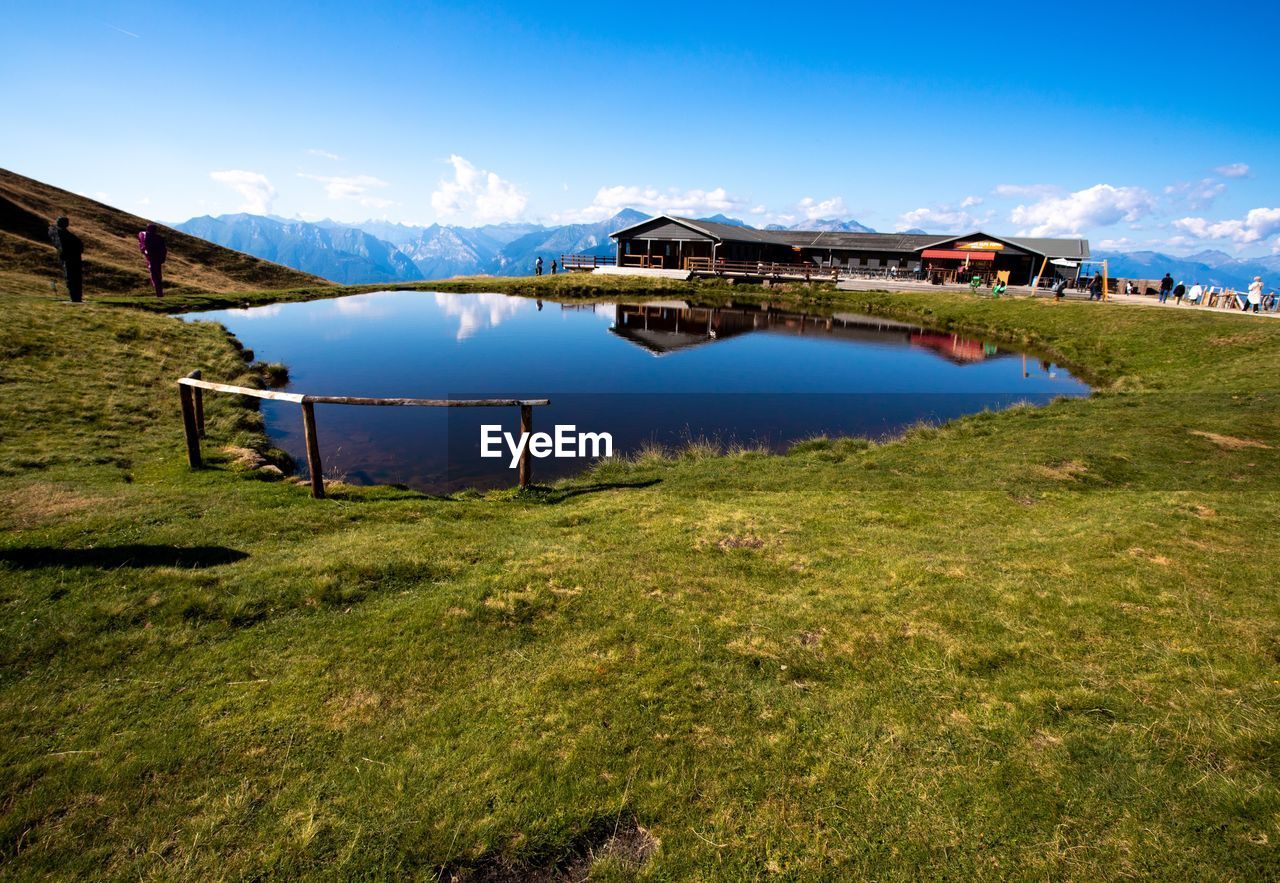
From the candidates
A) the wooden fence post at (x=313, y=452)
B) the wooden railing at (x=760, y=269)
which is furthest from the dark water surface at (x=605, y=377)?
the wooden railing at (x=760, y=269)

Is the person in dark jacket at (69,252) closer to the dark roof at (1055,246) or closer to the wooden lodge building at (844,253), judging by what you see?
the wooden lodge building at (844,253)

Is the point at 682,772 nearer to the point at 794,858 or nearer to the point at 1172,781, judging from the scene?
the point at 794,858

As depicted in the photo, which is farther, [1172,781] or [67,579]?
[67,579]

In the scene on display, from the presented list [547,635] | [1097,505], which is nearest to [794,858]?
[547,635]

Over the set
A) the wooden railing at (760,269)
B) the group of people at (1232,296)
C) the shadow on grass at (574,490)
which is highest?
the wooden railing at (760,269)

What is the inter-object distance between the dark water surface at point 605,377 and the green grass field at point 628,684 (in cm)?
699

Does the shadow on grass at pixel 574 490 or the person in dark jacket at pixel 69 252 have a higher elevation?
the person in dark jacket at pixel 69 252

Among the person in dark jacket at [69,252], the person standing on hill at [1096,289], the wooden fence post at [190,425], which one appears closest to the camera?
the wooden fence post at [190,425]

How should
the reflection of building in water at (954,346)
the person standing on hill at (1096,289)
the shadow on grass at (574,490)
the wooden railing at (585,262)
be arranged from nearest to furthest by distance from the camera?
the shadow on grass at (574,490) < the reflection of building in water at (954,346) < the person standing on hill at (1096,289) < the wooden railing at (585,262)

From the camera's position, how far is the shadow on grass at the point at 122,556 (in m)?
7.03

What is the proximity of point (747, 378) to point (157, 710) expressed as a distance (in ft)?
83.7

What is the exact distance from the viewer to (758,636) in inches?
266

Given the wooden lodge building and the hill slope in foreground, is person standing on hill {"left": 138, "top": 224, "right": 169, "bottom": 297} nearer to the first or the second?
the hill slope in foreground

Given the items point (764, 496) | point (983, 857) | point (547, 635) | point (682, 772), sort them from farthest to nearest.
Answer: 1. point (764, 496)
2. point (547, 635)
3. point (682, 772)
4. point (983, 857)
